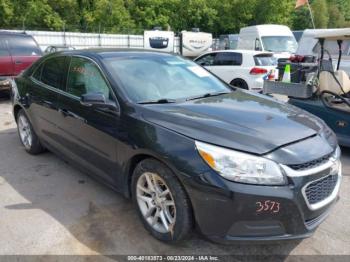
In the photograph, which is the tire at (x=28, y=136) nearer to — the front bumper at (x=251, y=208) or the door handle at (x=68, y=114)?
the door handle at (x=68, y=114)

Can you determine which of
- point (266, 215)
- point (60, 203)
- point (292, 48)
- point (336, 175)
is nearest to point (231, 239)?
point (266, 215)

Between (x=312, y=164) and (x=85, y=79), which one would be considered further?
(x=85, y=79)

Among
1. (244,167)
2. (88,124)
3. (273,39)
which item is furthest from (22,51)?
(273,39)

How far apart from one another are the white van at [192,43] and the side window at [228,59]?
11.8m

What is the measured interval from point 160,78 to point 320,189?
1.91 metres

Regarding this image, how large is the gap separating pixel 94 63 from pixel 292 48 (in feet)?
45.6

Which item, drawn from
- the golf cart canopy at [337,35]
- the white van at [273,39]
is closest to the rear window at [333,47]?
the golf cart canopy at [337,35]

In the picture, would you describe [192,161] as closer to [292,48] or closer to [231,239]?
[231,239]

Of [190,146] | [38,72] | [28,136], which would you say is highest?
[38,72]

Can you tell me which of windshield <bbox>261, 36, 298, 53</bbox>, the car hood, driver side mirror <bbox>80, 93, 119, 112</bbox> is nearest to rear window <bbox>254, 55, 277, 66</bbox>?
windshield <bbox>261, 36, 298, 53</bbox>

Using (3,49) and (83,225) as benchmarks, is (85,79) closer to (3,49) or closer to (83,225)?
(83,225)

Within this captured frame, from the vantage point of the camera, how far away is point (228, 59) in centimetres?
1029

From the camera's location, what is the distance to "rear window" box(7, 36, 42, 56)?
9398 millimetres

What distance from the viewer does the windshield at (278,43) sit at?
51.7 ft
